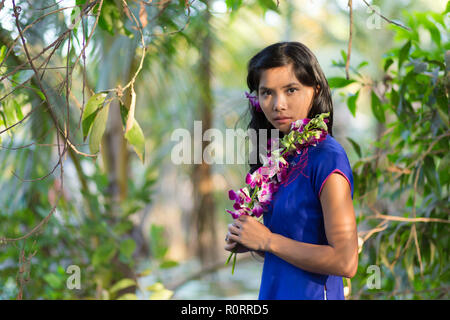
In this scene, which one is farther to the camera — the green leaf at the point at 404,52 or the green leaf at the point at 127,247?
the green leaf at the point at 127,247

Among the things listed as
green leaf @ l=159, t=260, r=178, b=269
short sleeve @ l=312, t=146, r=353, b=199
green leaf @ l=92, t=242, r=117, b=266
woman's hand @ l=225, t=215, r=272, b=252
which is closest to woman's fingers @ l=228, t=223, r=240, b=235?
woman's hand @ l=225, t=215, r=272, b=252

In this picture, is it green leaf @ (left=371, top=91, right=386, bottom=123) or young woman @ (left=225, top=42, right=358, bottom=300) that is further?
green leaf @ (left=371, top=91, right=386, bottom=123)

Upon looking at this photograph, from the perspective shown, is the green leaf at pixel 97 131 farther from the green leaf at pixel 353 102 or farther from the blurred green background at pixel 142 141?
the green leaf at pixel 353 102

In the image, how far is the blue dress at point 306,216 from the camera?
923 mm

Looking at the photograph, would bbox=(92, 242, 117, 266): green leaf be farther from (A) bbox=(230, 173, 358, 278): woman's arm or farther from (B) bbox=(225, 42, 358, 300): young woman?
(A) bbox=(230, 173, 358, 278): woman's arm

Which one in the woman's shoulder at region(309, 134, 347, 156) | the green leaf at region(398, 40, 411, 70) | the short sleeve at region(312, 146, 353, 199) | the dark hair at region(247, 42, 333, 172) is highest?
the green leaf at region(398, 40, 411, 70)

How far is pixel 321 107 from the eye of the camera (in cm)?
106

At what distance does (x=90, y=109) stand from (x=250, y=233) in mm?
413

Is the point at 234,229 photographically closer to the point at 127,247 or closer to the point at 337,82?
the point at 337,82

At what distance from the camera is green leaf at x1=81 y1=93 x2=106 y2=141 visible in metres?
0.95

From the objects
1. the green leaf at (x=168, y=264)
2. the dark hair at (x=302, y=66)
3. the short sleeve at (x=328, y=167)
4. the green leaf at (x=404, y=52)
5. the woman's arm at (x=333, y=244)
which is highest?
the green leaf at (x=404, y=52)

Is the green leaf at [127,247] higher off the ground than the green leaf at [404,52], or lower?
lower

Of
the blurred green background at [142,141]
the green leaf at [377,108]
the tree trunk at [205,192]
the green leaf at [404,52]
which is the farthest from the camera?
the tree trunk at [205,192]

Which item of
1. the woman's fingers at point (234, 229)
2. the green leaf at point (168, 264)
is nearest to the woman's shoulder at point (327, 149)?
the woman's fingers at point (234, 229)
